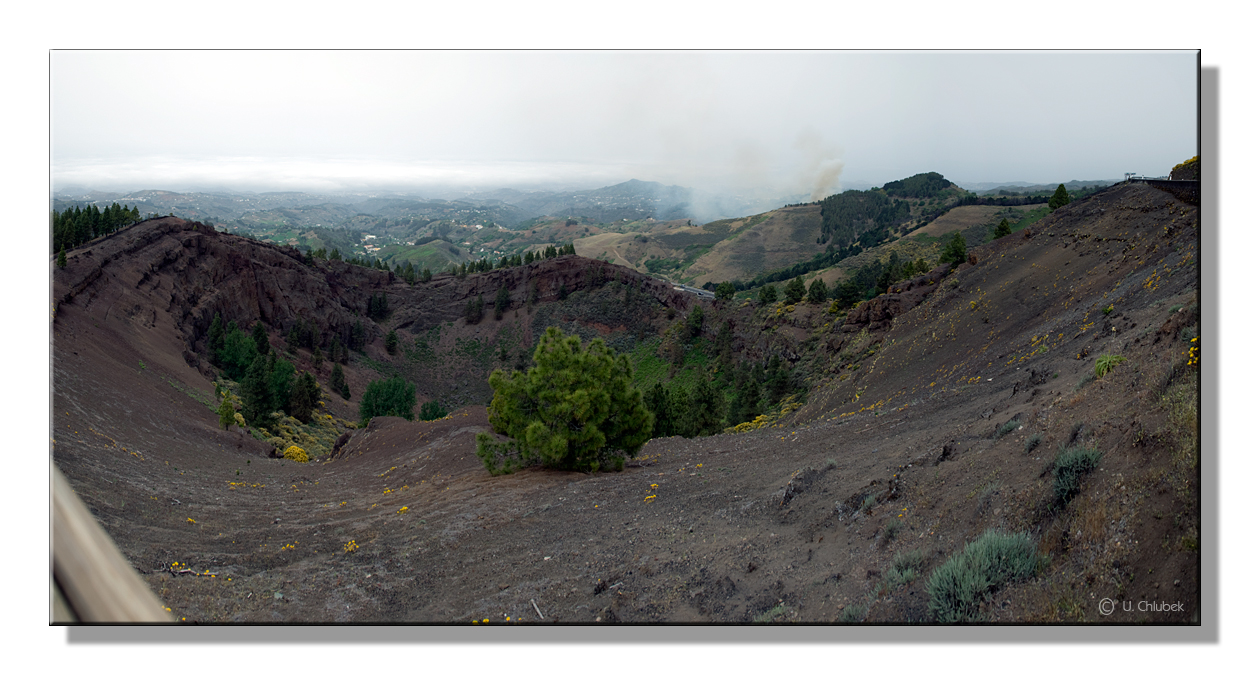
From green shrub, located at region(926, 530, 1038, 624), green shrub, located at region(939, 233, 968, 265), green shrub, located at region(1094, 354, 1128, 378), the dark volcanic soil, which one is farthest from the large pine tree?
green shrub, located at region(939, 233, 968, 265)

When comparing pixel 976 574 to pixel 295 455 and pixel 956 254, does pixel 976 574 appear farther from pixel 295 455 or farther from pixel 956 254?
pixel 956 254

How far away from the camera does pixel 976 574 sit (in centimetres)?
609

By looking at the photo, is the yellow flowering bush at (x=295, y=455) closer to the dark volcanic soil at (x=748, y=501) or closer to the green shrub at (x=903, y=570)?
the dark volcanic soil at (x=748, y=501)

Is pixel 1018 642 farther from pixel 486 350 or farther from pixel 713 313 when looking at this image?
pixel 486 350

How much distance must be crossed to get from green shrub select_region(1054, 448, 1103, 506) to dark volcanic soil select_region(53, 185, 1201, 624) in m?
0.19

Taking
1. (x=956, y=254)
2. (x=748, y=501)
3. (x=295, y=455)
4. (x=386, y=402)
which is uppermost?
(x=956, y=254)

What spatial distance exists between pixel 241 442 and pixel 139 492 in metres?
14.8

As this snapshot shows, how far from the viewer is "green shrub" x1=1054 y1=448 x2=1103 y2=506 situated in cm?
680

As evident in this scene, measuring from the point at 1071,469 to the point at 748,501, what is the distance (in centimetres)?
629

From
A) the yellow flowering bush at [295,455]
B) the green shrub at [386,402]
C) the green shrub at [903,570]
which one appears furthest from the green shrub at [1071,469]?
the green shrub at [386,402]

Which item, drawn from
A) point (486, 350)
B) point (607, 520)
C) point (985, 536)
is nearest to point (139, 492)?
point (607, 520)

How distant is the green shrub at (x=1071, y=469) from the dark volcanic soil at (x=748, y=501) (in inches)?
7.5

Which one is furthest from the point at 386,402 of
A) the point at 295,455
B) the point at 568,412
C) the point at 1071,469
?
the point at 1071,469

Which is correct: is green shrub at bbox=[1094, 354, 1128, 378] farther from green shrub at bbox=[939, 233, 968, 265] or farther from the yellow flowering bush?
green shrub at bbox=[939, 233, 968, 265]
